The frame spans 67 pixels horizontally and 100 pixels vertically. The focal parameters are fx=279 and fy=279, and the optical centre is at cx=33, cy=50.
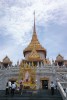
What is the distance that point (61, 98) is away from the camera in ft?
63.2

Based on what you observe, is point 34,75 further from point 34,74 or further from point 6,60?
point 6,60

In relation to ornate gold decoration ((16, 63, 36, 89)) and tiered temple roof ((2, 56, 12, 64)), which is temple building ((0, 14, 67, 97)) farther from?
tiered temple roof ((2, 56, 12, 64))

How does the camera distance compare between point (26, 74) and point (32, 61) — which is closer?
point (26, 74)

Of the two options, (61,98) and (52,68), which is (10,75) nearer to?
(52,68)

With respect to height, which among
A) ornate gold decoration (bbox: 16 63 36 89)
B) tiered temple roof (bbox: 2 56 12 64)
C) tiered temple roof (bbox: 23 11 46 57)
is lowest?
ornate gold decoration (bbox: 16 63 36 89)

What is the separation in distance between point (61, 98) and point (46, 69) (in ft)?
61.3

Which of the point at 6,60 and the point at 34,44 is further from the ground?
the point at 34,44

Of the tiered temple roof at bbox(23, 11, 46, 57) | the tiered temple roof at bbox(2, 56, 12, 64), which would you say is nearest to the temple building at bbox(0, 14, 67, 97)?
the tiered temple roof at bbox(2, 56, 12, 64)

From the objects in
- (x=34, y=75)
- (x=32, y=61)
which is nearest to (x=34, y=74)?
(x=34, y=75)

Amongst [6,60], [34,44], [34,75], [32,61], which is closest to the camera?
[34,75]

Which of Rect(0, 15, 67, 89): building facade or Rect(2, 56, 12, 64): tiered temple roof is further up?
Rect(2, 56, 12, 64): tiered temple roof

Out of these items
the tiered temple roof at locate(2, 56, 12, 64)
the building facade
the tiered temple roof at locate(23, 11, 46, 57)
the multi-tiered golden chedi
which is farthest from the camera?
the tiered temple roof at locate(23, 11, 46, 57)

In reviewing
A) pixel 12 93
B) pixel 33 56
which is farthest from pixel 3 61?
pixel 12 93

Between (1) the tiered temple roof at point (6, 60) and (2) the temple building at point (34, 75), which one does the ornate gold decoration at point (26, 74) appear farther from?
(1) the tiered temple roof at point (6, 60)
